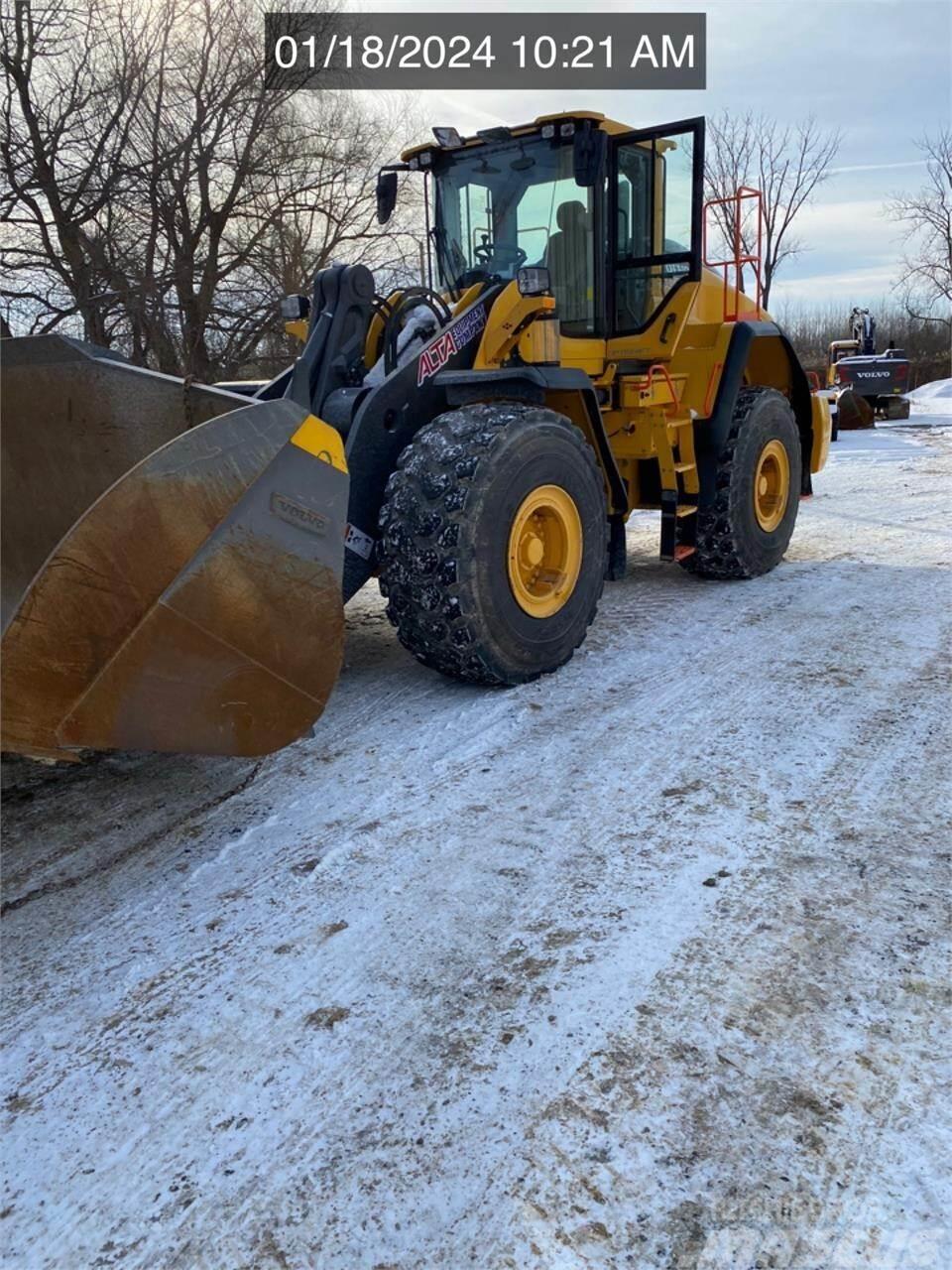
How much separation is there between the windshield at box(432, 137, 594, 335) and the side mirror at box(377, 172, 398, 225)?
36 cm

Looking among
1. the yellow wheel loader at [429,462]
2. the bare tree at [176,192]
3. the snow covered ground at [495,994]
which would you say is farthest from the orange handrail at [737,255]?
the bare tree at [176,192]

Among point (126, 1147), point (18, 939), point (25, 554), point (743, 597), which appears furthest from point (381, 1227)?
point (743, 597)

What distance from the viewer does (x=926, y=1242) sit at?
64.3 inches

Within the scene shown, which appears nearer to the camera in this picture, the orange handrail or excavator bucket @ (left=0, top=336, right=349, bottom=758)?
excavator bucket @ (left=0, top=336, right=349, bottom=758)

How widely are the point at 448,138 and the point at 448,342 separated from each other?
175cm

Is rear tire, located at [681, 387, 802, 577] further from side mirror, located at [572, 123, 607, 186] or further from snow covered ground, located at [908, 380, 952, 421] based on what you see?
snow covered ground, located at [908, 380, 952, 421]

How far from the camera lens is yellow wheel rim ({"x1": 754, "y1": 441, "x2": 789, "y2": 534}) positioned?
6484 mm

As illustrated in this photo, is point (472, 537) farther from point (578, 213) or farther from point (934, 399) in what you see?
point (934, 399)

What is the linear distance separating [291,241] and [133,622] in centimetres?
1562

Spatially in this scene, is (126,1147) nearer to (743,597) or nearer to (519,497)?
(519,497)

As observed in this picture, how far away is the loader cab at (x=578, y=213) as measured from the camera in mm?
5254

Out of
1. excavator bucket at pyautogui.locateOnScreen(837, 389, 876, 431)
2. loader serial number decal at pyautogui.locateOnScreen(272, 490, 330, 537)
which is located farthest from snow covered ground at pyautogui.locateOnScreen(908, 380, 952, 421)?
loader serial number decal at pyautogui.locateOnScreen(272, 490, 330, 537)

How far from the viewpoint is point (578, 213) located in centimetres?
531

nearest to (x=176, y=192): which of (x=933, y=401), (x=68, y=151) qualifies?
(x=68, y=151)
